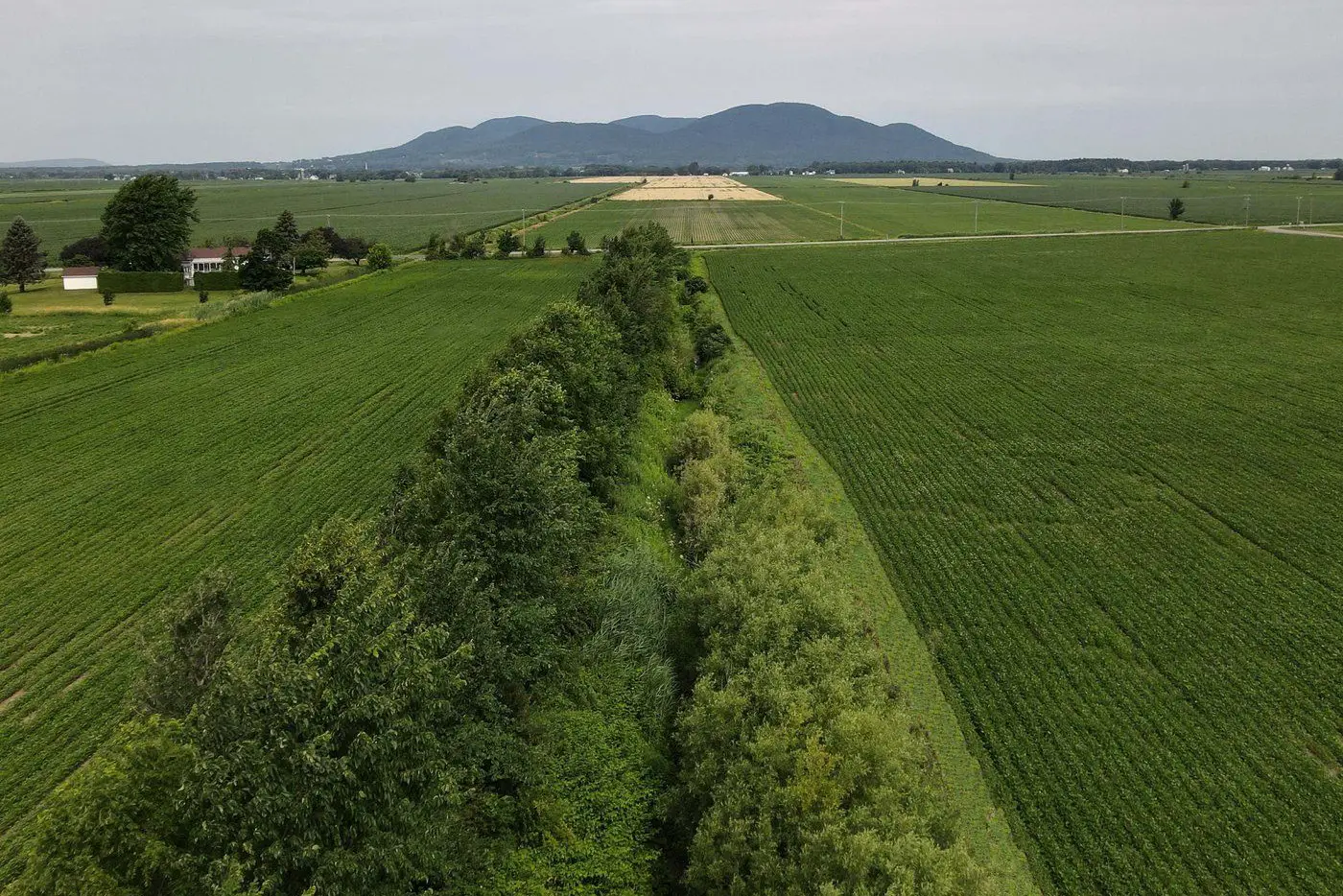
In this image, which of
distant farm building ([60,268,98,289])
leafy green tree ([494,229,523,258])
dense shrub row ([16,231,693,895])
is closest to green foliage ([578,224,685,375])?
dense shrub row ([16,231,693,895])

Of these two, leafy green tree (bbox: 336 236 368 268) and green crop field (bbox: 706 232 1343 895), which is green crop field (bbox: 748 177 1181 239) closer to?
leafy green tree (bbox: 336 236 368 268)

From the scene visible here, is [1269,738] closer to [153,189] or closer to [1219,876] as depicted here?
[1219,876]

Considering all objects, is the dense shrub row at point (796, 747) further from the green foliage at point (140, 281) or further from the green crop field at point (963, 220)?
the green crop field at point (963, 220)

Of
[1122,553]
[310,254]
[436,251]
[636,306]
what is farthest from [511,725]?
[436,251]

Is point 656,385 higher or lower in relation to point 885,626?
higher

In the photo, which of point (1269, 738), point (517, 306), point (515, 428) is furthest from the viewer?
point (517, 306)

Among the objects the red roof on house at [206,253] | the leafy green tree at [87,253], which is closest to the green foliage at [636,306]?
the red roof on house at [206,253]

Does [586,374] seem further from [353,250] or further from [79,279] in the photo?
[353,250]

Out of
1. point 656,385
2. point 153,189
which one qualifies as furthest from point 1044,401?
point 153,189
